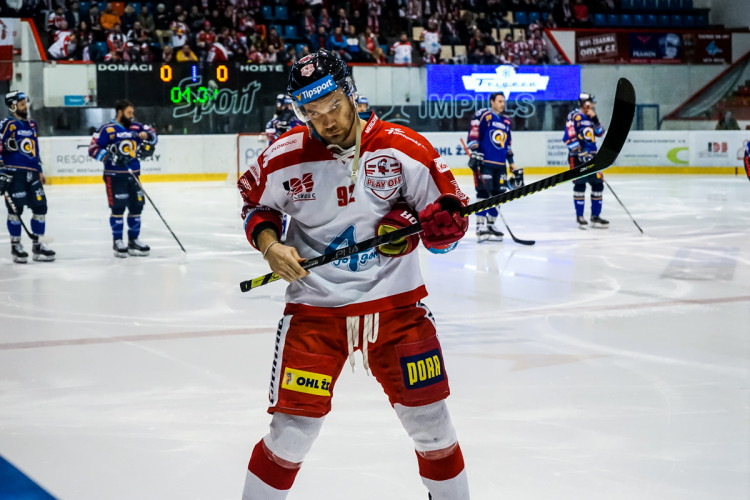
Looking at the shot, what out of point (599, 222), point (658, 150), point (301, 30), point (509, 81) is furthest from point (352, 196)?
point (301, 30)

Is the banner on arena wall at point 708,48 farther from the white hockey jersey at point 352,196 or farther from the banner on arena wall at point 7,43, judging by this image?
the white hockey jersey at point 352,196

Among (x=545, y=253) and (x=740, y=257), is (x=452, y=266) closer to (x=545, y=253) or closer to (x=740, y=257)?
(x=545, y=253)

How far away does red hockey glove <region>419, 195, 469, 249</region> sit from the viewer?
6.60ft

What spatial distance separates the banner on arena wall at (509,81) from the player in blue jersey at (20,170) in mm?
11055

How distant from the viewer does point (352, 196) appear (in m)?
2.12

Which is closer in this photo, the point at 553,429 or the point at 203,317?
the point at 553,429

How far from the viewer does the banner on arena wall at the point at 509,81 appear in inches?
705

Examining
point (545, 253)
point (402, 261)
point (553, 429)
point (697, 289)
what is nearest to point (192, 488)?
point (402, 261)

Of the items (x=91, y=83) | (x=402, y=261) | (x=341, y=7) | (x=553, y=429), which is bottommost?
(x=553, y=429)

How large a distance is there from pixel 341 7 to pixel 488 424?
17445 mm

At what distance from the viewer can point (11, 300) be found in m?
5.94

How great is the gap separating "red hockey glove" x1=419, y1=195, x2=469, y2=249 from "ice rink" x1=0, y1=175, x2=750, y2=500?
881 millimetres

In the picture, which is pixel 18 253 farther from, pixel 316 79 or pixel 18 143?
pixel 316 79

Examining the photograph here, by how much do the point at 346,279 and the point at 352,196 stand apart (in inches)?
7.4
